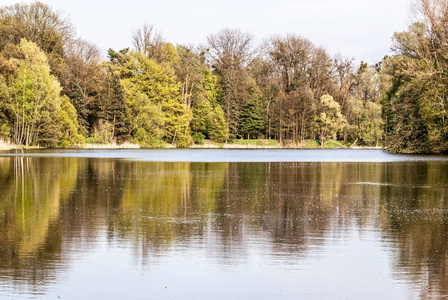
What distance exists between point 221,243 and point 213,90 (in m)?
82.8

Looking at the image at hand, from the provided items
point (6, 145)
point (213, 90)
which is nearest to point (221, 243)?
point (6, 145)

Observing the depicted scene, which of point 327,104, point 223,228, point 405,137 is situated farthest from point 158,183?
point 327,104

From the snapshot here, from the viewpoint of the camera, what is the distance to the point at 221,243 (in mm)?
11664

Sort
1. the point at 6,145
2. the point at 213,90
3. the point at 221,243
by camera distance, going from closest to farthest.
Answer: the point at 221,243
the point at 6,145
the point at 213,90

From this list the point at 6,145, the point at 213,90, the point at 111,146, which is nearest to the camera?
the point at 6,145

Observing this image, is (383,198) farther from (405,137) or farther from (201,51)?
(201,51)

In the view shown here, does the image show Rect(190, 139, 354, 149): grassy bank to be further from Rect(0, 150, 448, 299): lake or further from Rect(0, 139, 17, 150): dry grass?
Rect(0, 150, 448, 299): lake

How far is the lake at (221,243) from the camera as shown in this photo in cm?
863

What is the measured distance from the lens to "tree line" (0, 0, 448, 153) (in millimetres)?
59406

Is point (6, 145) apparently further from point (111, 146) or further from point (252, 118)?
point (252, 118)

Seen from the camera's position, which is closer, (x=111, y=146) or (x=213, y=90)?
(x=111, y=146)

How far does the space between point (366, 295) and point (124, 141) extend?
74.6 m

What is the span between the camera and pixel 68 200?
720 inches

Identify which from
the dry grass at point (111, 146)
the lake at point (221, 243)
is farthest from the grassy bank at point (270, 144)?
the lake at point (221, 243)
